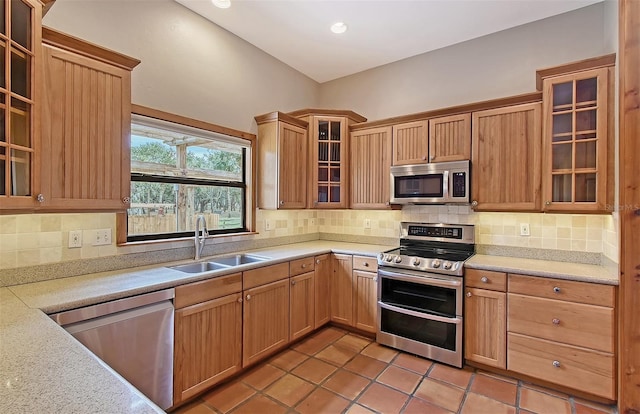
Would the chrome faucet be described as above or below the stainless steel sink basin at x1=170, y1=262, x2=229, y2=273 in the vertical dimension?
above

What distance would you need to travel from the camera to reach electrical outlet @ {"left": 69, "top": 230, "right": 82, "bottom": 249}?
6.67 ft

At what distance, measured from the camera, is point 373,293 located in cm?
305

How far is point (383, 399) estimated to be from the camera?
216 centimetres

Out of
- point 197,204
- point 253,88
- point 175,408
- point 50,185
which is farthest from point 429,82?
point 175,408

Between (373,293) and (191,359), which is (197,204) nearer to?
(191,359)

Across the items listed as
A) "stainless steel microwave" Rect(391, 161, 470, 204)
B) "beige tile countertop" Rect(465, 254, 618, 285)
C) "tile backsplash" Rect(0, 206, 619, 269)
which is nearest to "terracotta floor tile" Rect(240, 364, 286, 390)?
"tile backsplash" Rect(0, 206, 619, 269)

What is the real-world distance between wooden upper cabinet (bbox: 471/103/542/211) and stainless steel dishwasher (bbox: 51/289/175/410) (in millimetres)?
2615

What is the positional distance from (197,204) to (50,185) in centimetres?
129

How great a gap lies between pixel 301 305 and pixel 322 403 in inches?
37.6

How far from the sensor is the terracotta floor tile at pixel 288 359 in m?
2.59

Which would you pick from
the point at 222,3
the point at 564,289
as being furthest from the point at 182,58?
the point at 564,289

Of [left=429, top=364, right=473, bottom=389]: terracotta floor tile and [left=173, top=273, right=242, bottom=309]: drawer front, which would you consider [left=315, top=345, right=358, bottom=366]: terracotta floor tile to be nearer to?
[left=429, top=364, right=473, bottom=389]: terracotta floor tile

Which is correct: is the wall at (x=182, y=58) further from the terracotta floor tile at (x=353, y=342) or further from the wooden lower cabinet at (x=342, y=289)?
the terracotta floor tile at (x=353, y=342)

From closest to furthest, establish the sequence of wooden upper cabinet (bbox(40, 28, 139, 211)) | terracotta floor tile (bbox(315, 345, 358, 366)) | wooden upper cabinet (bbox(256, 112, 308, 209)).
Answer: wooden upper cabinet (bbox(40, 28, 139, 211)) < terracotta floor tile (bbox(315, 345, 358, 366)) < wooden upper cabinet (bbox(256, 112, 308, 209))
